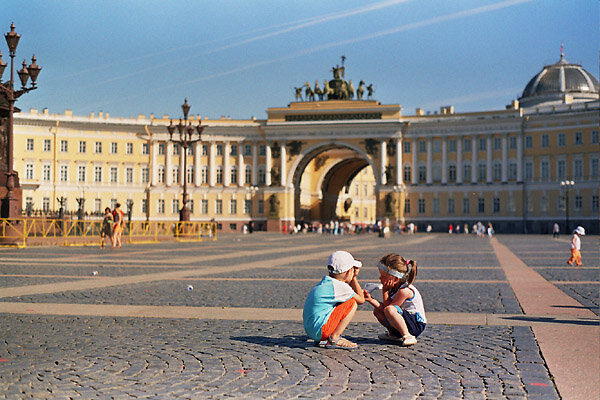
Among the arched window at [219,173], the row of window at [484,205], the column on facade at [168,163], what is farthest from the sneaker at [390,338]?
the column on facade at [168,163]

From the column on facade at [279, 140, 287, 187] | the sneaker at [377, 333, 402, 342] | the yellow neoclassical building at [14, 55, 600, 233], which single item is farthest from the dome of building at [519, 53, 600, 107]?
the sneaker at [377, 333, 402, 342]

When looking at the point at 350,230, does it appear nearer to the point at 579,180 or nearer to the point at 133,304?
the point at 579,180

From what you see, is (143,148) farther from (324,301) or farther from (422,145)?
(324,301)

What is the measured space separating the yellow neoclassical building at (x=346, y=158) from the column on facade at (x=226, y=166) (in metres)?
0.15

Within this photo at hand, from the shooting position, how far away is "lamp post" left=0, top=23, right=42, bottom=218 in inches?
1027

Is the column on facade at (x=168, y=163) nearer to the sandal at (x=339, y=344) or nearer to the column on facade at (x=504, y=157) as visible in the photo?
the column on facade at (x=504, y=157)

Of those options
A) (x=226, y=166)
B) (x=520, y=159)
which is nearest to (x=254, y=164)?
(x=226, y=166)

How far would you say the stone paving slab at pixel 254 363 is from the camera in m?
5.46

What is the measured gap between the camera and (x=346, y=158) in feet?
304

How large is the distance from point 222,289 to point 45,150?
7628 cm

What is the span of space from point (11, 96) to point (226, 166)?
60.4 m

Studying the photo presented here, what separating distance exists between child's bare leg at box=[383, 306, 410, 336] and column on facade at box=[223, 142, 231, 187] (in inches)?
3159

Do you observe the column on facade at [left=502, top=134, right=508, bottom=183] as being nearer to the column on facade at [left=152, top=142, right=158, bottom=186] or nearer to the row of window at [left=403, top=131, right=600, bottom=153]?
the row of window at [left=403, top=131, right=600, bottom=153]

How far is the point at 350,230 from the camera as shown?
3369 inches
